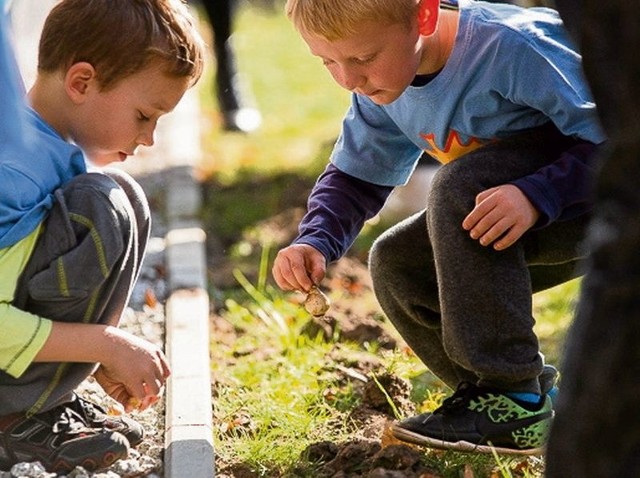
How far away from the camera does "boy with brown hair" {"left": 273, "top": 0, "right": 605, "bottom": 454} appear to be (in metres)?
3.30

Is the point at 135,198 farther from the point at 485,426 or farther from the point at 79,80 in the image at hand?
the point at 485,426

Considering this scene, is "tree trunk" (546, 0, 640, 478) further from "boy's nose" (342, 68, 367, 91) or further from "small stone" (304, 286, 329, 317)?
"small stone" (304, 286, 329, 317)

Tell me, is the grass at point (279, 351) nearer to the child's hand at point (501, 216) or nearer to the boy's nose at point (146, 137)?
the child's hand at point (501, 216)

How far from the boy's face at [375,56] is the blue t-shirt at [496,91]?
0.41 ft

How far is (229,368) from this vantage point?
4305 mm

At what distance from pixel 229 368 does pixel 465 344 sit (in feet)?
3.88

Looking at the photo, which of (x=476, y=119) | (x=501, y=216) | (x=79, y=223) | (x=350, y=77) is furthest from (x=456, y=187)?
(x=79, y=223)

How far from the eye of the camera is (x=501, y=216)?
3209 mm

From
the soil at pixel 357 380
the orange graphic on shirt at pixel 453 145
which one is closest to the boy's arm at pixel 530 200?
the orange graphic on shirt at pixel 453 145

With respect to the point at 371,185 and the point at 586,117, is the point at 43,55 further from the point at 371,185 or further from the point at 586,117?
the point at 586,117

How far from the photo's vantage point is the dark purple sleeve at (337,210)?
3.66 meters

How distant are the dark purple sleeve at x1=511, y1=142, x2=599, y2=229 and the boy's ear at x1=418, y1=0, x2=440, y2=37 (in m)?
0.48

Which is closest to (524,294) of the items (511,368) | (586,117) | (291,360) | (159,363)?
(511,368)

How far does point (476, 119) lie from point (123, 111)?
0.93 meters
